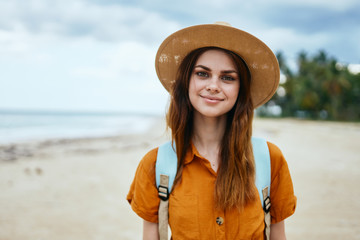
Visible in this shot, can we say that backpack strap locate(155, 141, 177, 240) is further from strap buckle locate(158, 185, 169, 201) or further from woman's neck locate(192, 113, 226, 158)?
woman's neck locate(192, 113, 226, 158)

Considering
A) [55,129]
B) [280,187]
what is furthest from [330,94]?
[280,187]

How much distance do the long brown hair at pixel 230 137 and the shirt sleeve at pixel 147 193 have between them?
160 mm

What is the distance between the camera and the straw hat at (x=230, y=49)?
144 centimetres

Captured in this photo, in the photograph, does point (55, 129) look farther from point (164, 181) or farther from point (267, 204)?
point (267, 204)

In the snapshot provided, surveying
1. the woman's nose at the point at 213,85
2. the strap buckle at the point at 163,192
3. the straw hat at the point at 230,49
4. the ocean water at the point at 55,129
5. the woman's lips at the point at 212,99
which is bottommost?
the ocean water at the point at 55,129

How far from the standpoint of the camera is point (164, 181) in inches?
58.3

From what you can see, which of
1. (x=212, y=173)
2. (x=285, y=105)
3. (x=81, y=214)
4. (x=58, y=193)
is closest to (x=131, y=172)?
(x=58, y=193)

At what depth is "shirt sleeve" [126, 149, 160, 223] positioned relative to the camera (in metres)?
1.50

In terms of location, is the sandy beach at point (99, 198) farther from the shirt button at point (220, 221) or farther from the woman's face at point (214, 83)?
the shirt button at point (220, 221)

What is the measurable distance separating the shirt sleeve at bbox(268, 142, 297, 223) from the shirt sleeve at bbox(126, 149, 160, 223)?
0.75 m

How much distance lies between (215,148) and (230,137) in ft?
0.44

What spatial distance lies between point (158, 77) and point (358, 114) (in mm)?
39035

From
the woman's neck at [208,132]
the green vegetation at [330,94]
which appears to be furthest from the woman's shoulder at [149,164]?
the green vegetation at [330,94]

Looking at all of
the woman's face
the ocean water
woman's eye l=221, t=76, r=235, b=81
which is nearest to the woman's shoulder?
the woman's face
